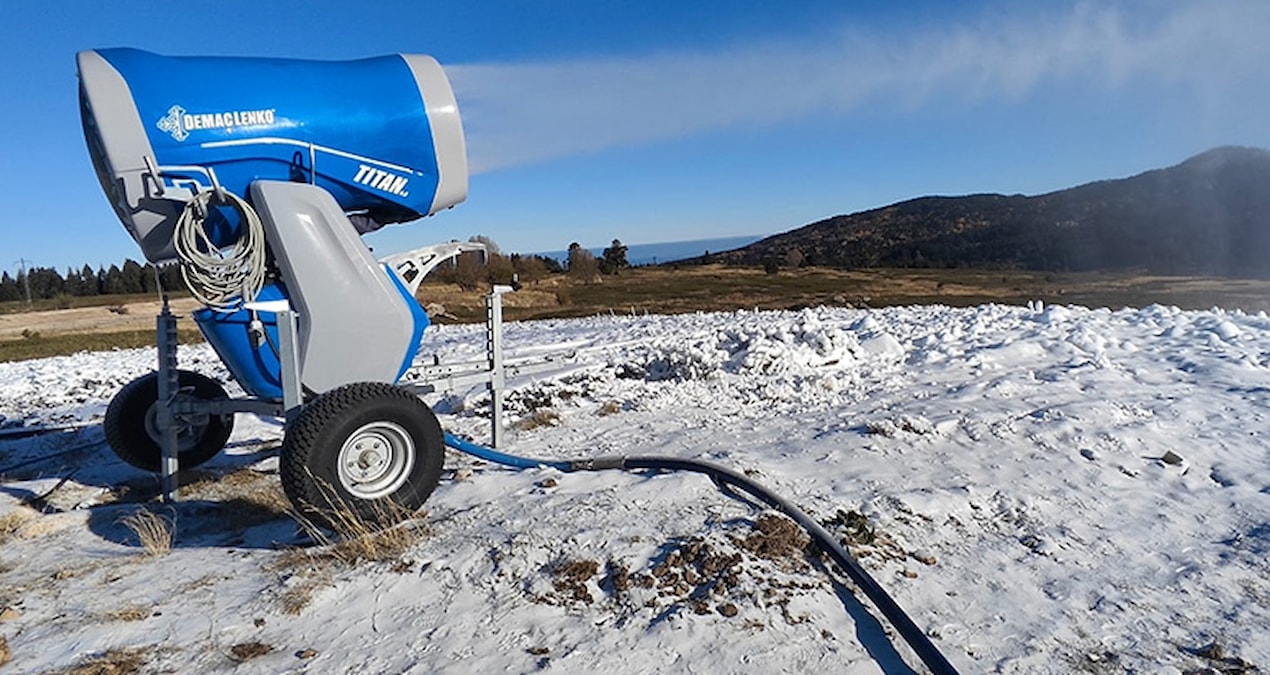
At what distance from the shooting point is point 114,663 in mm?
2895

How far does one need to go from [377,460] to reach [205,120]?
6.95ft

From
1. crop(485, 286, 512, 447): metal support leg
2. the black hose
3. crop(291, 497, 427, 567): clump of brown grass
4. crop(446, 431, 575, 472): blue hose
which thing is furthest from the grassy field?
crop(291, 497, 427, 567): clump of brown grass

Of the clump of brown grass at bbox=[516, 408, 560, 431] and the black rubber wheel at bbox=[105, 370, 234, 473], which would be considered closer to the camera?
the black rubber wheel at bbox=[105, 370, 234, 473]

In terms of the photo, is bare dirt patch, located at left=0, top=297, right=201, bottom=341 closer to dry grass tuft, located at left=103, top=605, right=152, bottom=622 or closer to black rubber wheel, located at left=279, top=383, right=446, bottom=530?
black rubber wheel, located at left=279, top=383, right=446, bottom=530

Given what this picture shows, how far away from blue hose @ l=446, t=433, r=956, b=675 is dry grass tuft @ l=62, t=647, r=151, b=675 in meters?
2.36

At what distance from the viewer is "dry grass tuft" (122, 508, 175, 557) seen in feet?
13.1

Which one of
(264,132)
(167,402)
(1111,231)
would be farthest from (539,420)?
(1111,231)

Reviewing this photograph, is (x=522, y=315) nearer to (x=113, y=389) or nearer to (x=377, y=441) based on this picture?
(x=113, y=389)

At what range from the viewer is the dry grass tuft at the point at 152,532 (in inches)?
158

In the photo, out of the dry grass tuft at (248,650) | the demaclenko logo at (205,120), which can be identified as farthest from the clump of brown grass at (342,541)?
the demaclenko logo at (205,120)

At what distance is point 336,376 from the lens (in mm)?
4652

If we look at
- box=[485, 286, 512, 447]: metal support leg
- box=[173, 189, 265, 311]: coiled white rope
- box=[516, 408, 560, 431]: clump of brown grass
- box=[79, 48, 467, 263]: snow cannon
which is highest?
box=[79, 48, 467, 263]: snow cannon

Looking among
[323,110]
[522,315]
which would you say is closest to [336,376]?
[323,110]

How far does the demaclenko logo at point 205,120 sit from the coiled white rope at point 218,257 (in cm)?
35
